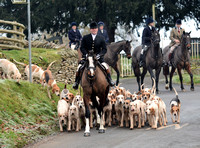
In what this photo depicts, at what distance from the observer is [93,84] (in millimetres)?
11719

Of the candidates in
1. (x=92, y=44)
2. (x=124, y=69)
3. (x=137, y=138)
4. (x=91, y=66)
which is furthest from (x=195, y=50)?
(x=137, y=138)

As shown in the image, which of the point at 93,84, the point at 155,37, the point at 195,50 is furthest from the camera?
the point at 195,50

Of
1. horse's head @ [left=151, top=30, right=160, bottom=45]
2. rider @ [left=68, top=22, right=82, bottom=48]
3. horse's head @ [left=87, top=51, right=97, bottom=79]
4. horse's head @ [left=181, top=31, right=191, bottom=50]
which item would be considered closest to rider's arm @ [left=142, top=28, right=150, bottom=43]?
horse's head @ [left=151, top=30, right=160, bottom=45]

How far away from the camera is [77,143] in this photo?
34.0 feet

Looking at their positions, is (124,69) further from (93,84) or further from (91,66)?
(91,66)

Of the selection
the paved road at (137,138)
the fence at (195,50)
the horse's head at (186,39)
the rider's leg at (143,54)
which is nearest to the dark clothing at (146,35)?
the rider's leg at (143,54)

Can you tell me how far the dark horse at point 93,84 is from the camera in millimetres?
11430

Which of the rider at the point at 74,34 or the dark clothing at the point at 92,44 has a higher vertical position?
the rider at the point at 74,34

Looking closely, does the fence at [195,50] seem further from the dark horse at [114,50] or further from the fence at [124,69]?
the dark horse at [114,50]

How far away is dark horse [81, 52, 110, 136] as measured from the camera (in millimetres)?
11430

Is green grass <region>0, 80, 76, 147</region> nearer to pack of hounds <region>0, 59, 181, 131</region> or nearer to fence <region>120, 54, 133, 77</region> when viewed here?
pack of hounds <region>0, 59, 181, 131</region>

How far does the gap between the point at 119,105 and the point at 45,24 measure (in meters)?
23.4

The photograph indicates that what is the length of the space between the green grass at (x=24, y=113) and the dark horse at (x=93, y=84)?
1420mm

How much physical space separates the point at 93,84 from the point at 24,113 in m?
2.34
